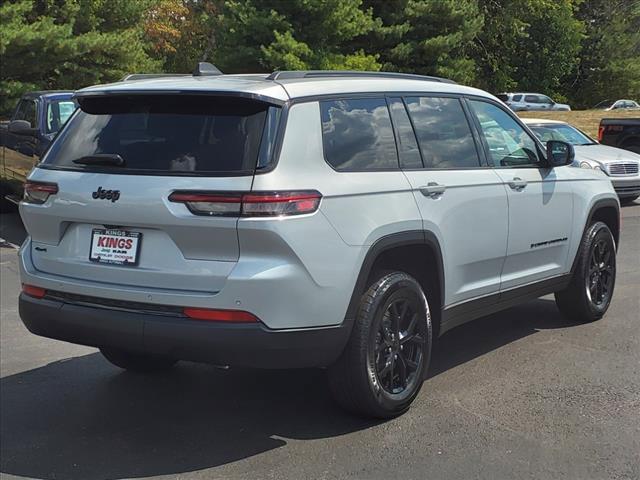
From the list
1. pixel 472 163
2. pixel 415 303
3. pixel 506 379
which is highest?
pixel 472 163

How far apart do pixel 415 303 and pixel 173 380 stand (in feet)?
5.72

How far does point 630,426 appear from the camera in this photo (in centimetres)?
425

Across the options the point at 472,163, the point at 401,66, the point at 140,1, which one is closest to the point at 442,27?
the point at 401,66

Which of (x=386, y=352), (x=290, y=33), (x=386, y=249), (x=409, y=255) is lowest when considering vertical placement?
(x=386, y=352)

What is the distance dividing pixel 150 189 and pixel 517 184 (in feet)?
8.44

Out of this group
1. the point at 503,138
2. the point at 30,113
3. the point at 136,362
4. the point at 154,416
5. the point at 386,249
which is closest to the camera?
the point at 386,249

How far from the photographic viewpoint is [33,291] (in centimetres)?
430

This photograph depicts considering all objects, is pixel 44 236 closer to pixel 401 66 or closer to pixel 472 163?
pixel 472 163

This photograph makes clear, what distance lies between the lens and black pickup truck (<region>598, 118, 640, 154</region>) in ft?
54.2

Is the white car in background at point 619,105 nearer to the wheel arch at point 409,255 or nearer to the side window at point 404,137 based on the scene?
the side window at point 404,137

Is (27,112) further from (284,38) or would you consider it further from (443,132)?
(284,38)

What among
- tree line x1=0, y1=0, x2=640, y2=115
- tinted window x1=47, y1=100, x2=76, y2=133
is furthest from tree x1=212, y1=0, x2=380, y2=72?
tinted window x1=47, y1=100, x2=76, y2=133

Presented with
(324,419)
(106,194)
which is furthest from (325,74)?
(324,419)

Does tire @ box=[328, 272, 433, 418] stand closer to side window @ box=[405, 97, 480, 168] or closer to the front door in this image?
side window @ box=[405, 97, 480, 168]
